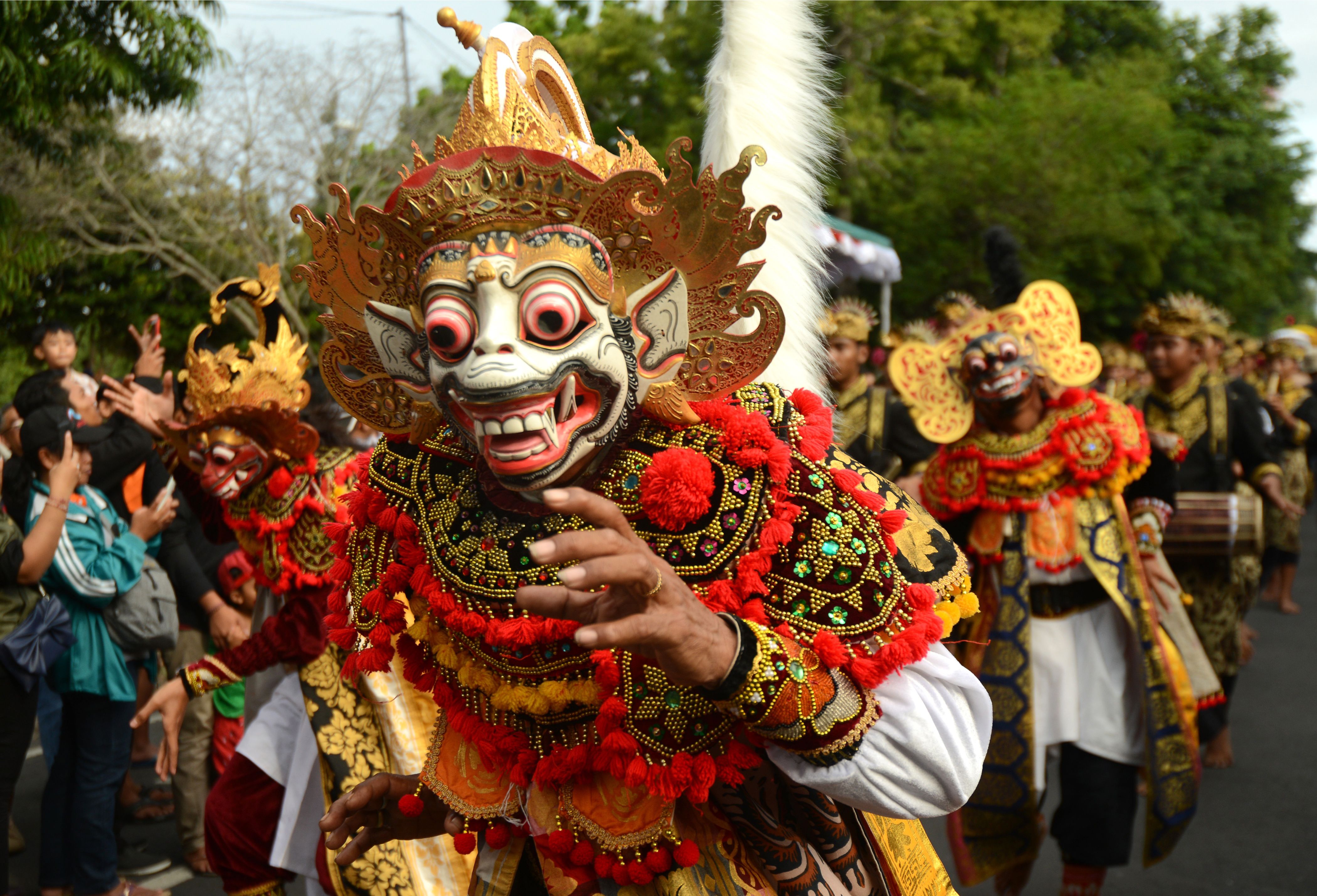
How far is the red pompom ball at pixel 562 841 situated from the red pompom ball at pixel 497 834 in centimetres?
15

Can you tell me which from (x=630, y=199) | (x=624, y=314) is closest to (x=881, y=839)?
(x=624, y=314)

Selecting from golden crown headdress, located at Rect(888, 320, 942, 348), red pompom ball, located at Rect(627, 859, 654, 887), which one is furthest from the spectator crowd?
golden crown headdress, located at Rect(888, 320, 942, 348)

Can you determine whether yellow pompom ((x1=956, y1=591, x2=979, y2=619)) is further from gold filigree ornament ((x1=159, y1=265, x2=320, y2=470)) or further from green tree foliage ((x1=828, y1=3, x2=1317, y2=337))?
green tree foliage ((x1=828, y1=3, x2=1317, y2=337))

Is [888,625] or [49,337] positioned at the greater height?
[888,625]

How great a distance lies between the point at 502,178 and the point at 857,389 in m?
6.14

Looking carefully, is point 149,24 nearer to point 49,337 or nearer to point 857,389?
point 49,337

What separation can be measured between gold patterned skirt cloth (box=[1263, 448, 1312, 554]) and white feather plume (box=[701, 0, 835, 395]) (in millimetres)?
7259

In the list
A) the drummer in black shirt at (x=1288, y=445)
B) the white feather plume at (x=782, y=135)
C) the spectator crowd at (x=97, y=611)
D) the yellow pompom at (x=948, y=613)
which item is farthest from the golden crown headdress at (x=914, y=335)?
the yellow pompom at (x=948, y=613)

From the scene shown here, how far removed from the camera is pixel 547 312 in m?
1.48

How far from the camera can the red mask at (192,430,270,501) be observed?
349 centimetres

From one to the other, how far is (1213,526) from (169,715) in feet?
16.4

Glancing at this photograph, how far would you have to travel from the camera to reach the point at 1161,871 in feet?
15.0

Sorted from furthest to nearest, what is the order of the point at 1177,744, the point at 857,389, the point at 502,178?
the point at 857,389
the point at 1177,744
the point at 502,178

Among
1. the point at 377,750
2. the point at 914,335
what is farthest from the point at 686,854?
the point at 914,335
